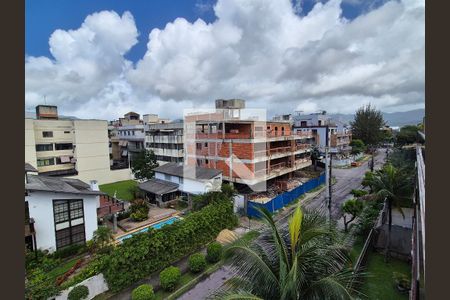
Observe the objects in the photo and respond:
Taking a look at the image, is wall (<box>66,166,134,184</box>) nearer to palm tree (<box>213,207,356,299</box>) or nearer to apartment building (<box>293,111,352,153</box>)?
apartment building (<box>293,111,352,153</box>)

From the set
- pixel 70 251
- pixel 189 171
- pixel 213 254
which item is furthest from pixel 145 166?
pixel 213 254

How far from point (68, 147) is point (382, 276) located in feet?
134

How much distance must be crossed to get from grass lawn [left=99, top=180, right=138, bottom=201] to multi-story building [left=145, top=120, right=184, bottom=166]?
23.2ft

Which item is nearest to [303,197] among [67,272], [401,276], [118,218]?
[401,276]

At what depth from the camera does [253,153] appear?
988 inches

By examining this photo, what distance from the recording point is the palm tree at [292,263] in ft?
13.8

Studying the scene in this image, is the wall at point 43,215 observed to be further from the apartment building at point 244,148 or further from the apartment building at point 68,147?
the apartment building at point 68,147

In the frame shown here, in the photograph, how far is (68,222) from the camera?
1616cm

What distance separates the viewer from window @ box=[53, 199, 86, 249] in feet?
51.2

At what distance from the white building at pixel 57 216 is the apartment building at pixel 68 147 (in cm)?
2156

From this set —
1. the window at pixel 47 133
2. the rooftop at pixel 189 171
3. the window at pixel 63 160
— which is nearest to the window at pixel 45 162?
the window at pixel 63 160

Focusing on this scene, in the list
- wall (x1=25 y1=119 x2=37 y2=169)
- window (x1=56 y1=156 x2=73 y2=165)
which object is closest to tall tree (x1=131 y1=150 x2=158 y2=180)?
window (x1=56 y1=156 x2=73 y2=165)

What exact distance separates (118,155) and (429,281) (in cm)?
5421

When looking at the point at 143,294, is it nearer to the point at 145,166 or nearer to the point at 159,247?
the point at 159,247
